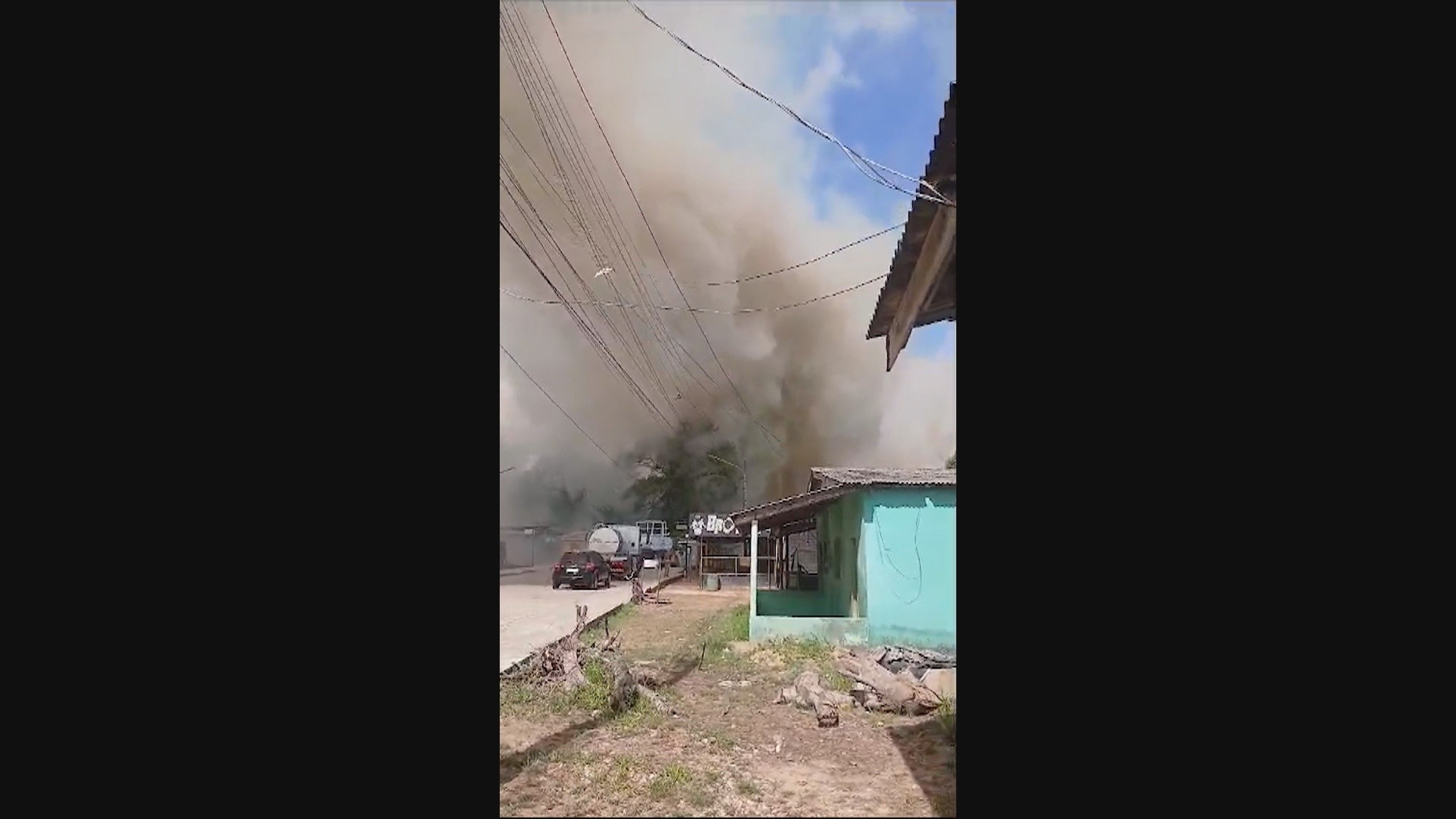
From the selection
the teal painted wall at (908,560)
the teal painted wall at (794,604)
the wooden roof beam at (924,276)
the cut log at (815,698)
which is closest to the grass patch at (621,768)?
the cut log at (815,698)

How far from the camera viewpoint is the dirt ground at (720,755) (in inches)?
107

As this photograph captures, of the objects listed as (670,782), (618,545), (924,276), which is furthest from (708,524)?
(924,276)

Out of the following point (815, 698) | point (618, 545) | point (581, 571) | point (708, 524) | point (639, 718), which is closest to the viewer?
point (639, 718)

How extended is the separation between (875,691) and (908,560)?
1394 mm

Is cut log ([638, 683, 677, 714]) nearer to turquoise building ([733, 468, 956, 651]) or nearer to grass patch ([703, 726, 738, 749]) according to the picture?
grass patch ([703, 726, 738, 749])

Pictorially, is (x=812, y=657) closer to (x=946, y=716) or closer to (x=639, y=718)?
(x=946, y=716)

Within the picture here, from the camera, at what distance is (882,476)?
543 cm

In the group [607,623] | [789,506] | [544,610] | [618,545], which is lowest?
[544,610]

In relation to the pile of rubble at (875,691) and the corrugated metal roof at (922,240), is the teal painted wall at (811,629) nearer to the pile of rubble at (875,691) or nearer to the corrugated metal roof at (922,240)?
the pile of rubble at (875,691)

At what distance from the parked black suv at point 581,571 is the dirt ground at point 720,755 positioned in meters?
4.00
